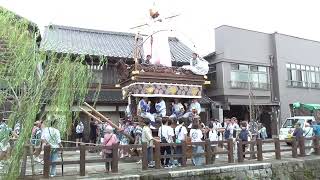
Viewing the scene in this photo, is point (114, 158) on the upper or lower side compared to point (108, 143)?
lower

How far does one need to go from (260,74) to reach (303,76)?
545 cm

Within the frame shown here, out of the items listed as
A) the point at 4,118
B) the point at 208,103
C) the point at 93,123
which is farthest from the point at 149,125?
the point at 208,103

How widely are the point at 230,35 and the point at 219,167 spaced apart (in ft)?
58.9

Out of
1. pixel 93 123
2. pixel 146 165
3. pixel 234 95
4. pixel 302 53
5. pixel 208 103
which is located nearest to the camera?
pixel 146 165

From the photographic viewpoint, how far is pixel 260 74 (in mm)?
29469

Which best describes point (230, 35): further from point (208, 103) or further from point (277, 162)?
point (277, 162)

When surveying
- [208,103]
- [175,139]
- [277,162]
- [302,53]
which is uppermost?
[302,53]

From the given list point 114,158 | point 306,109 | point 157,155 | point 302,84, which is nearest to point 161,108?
point 157,155

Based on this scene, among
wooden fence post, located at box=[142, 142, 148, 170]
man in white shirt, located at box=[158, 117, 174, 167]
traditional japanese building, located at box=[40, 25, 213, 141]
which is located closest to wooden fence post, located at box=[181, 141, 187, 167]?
man in white shirt, located at box=[158, 117, 174, 167]

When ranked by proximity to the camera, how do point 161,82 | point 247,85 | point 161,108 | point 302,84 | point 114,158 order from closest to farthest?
point 114,158 < point 161,108 < point 161,82 < point 247,85 < point 302,84

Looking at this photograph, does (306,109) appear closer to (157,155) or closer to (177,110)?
(177,110)

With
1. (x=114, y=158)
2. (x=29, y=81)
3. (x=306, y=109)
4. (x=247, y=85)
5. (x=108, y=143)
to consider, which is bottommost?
(x=114, y=158)

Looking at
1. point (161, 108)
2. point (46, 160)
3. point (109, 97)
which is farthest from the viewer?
point (109, 97)

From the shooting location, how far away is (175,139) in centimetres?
1336
